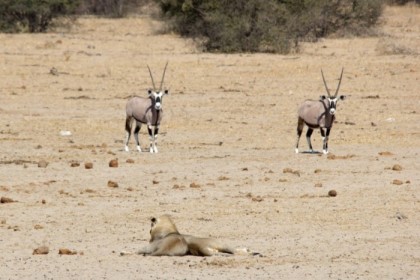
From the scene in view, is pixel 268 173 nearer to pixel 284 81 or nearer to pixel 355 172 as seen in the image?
pixel 355 172

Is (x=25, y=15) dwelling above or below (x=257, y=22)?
below

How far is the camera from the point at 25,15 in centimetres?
3988

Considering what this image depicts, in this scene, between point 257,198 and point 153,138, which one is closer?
point 257,198

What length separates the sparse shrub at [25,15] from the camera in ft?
128

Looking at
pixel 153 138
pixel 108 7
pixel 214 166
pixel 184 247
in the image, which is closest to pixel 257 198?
pixel 214 166

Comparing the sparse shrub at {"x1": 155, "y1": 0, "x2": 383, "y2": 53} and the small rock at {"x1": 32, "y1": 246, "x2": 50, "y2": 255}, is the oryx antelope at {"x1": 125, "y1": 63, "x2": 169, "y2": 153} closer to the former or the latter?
the small rock at {"x1": 32, "y1": 246, "x2": 50, "y2": 255}

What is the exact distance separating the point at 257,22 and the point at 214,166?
1713 cm

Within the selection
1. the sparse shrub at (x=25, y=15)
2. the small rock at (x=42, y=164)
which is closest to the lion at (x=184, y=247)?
the small rock at (x=42, y=164)

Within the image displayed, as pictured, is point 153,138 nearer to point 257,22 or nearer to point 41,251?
point 41,251

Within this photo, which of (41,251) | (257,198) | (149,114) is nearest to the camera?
(41,251)

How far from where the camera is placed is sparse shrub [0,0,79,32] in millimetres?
39144

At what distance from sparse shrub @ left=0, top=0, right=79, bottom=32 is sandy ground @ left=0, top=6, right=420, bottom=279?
21.4ft

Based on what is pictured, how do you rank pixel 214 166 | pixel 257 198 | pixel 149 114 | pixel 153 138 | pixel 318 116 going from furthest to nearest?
pixel 149 114, pixel 318 116, pixel 153 138, pixel 214 166, pixel 257 198

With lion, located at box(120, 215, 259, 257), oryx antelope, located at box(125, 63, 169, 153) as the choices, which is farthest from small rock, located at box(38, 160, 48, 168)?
lion, located at box(120, 215, 259, 257)
